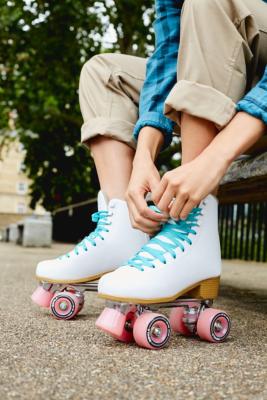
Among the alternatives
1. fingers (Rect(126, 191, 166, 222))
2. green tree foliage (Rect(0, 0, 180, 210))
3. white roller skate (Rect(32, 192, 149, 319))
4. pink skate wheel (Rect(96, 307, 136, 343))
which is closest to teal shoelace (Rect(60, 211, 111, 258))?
white roller skate (Rect(32, 192, 149, 319))

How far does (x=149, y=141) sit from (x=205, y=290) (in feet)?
1.31

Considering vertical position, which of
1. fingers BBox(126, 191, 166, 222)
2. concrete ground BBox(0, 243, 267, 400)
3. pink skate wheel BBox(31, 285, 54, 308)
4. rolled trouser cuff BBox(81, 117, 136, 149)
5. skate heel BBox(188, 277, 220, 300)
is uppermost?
rolled trouser cuff BBox(81, 117, 136, 149)

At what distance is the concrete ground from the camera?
30.9 inches

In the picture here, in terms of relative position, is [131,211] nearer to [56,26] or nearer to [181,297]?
[181,297]

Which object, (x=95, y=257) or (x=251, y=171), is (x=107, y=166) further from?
(x=251, y=171)

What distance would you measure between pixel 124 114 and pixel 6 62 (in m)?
6.18

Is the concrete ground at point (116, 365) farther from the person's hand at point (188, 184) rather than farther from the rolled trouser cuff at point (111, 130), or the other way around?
the rolled trouser cuff at point (111, 130)

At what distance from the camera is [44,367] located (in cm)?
91

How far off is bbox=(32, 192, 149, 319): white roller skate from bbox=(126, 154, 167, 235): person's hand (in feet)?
0.59

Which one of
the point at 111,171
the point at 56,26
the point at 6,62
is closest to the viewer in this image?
the point at 111,171

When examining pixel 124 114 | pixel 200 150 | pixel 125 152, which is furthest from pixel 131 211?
pixel 124 114

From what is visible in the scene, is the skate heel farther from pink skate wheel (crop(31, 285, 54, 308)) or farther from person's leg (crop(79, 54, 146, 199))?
pink skate wheel (crop(31, 285, 54, 308))

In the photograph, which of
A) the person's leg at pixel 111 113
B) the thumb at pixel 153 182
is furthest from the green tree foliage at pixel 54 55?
the thumb at pixel 153 182

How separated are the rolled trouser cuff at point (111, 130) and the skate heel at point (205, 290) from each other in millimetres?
484
